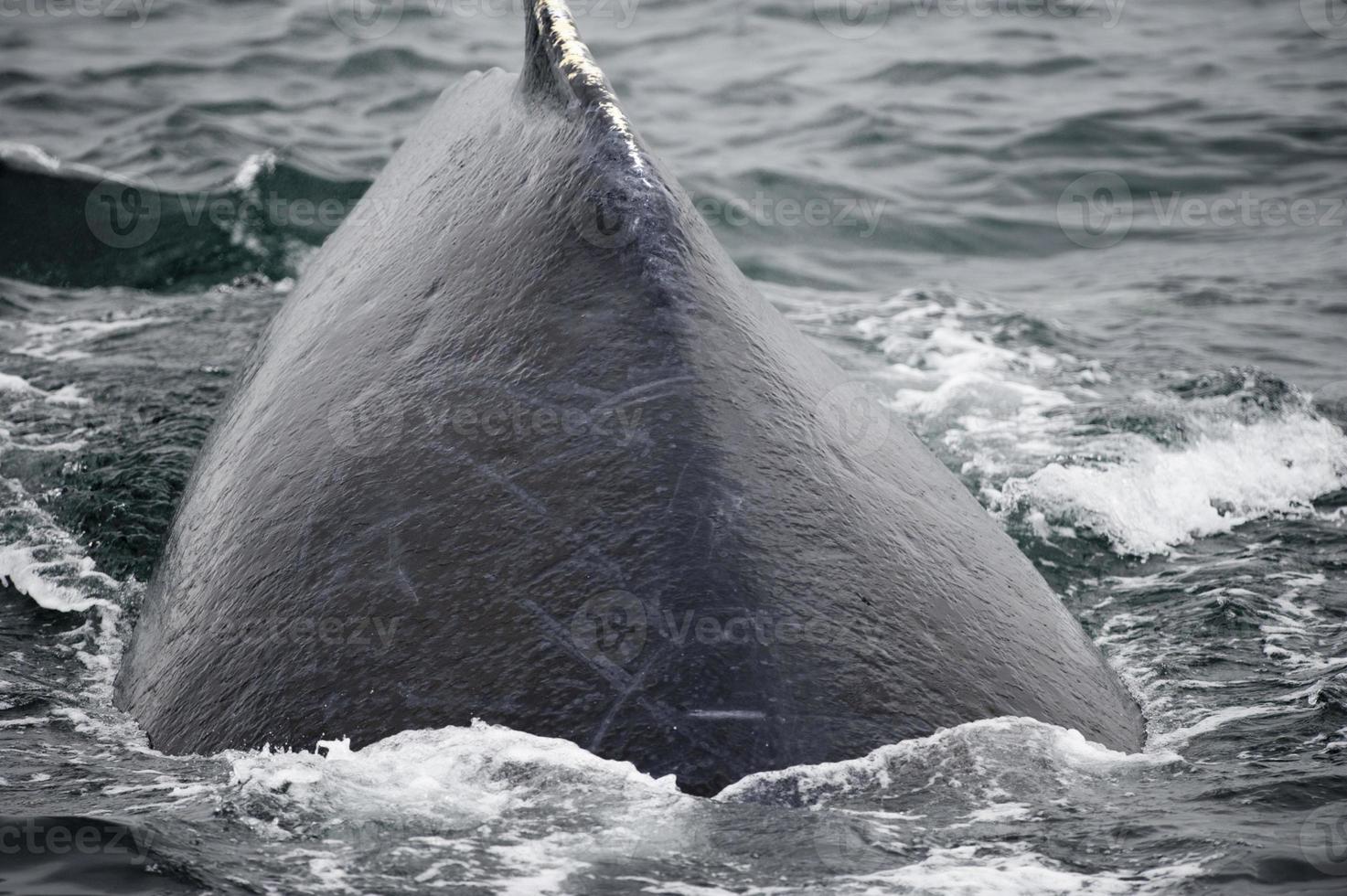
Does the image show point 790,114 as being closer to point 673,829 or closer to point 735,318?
point 735,318

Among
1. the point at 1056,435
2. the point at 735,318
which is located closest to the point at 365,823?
the point at 735,318

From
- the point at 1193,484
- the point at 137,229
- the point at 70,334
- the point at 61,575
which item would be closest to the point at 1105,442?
the point at 1193,484

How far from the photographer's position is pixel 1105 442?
7699mm

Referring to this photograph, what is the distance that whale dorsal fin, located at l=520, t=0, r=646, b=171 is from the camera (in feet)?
13.9

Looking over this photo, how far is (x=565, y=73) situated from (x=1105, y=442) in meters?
4.26

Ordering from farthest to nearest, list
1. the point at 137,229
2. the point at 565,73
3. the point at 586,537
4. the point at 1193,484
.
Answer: the point at 137,229
the point at 1193,484
the point at 565,73
the point at 586,537

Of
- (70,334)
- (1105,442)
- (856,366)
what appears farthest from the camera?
(856,366)

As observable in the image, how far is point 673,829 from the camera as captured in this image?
10.2 ft

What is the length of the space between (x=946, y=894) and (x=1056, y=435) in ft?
16.8

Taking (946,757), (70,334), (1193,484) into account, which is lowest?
(1193,484)

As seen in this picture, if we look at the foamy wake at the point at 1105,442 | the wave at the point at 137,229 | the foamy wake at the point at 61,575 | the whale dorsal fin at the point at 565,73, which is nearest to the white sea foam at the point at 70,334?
the wave at the point at 137,229

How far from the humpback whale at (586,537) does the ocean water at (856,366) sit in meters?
0.13

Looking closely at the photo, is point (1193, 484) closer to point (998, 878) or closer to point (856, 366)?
point (856, 366)

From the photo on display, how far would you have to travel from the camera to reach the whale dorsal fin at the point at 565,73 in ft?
13.9
